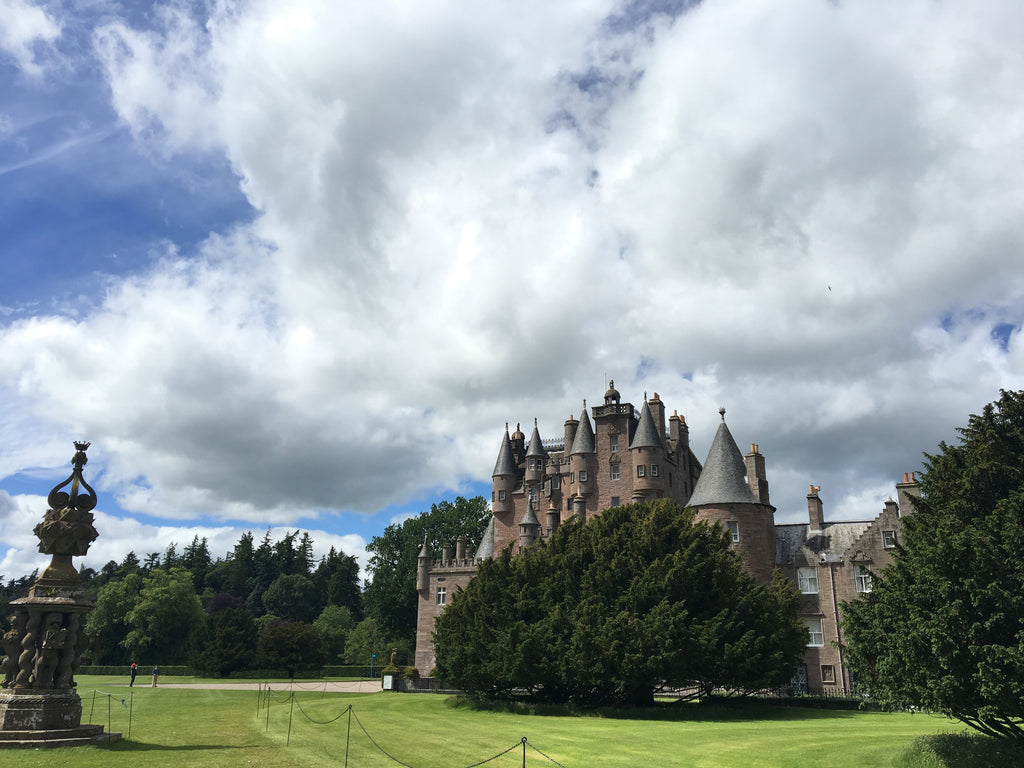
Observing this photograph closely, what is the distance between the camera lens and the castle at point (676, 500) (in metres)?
46.1

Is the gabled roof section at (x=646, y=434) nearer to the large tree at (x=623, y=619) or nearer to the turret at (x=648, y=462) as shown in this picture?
the turret at (x=648, y=462)

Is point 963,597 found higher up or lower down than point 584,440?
lower down

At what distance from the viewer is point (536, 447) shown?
209ft

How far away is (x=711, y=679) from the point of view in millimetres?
33062

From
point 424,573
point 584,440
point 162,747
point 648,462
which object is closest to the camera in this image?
point 162,747

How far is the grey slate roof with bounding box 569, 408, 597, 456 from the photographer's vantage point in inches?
2267

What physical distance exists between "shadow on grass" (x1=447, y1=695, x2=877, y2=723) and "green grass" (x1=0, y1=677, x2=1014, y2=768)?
135mm

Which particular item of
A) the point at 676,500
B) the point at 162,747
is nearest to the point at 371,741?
the point at 162,747

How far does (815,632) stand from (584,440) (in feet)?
67.8

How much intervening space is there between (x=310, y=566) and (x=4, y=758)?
11860 cm

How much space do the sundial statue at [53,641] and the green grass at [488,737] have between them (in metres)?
1.37

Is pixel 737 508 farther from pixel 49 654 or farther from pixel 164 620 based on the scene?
pixel 164 620

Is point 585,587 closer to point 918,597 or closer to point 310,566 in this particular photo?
point 918,597

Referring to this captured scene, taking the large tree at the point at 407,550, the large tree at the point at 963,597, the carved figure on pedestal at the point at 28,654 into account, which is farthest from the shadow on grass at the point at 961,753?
the large tree at the point at 407,550
